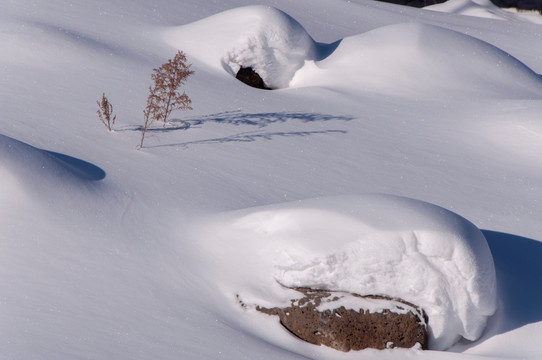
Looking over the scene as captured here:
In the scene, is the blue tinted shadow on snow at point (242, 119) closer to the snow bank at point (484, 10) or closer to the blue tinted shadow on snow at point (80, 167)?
the blue tinted shadow on snow at point (80, 167)

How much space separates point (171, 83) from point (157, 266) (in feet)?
7.23

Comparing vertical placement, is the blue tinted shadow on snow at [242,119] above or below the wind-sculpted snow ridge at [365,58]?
below

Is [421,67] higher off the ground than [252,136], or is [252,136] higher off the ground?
[421,67]

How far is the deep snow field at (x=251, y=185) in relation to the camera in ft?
11.1

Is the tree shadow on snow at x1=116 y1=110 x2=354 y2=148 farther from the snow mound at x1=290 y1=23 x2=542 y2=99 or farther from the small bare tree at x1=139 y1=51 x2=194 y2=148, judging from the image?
the snow mound at x1=290 y1=23 x2=542 y2=99

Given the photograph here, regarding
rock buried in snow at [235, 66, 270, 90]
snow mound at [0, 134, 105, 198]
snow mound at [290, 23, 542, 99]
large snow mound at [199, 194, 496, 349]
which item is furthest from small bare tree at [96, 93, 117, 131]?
snow mound at [290, 23, 542, 99]

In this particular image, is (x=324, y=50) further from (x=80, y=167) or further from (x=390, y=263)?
(x=390, y=263)

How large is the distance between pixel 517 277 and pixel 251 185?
169 cm

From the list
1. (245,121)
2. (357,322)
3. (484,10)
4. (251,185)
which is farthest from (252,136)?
(484,10)

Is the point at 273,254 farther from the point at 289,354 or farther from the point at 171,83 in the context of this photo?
the point at 171,83

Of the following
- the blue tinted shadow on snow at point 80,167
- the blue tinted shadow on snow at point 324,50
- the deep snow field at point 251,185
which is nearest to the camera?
the deep snow field at point 251,185

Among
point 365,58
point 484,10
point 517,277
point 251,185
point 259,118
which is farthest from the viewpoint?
point 484,10

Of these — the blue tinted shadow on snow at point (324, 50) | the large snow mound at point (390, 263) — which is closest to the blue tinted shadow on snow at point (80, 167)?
the large snow mound at point (390, 263)

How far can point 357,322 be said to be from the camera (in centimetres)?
343
